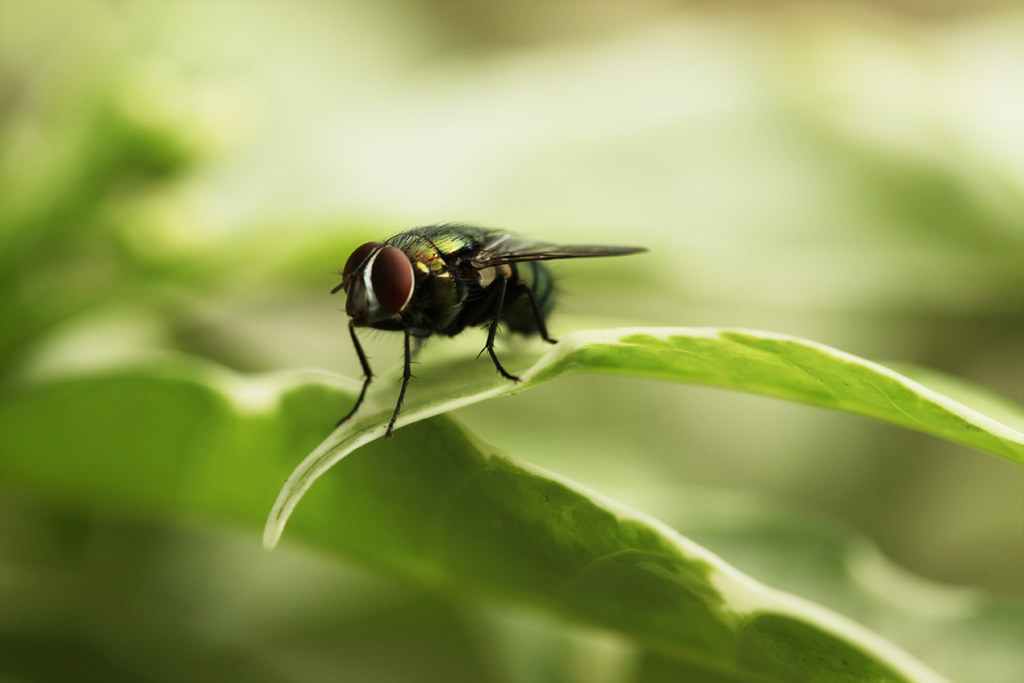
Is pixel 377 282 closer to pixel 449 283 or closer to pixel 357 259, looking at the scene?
pixel 357 259

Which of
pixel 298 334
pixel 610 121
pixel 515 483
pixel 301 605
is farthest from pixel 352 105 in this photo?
pixel 515 483

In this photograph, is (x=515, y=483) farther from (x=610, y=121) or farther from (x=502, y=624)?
(x=610, y=121)

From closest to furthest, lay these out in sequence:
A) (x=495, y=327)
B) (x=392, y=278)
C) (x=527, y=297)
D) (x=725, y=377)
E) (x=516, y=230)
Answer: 1. (x=725, y=377)
2. (x=392, y=278)
3. (x=495, y=327)
4. (x=527, y=297)
5. (x=516, y=230)

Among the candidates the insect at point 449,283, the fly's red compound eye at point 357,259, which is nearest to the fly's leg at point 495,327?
the insect at point 449,283

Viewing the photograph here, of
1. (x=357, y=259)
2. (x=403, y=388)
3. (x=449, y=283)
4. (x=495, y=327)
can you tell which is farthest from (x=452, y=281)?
(x=403, y=388)

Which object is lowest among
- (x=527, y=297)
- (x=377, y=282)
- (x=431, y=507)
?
(x=431, y=507)

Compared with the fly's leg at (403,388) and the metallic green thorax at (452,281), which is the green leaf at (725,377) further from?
the metallic green thorax at (452,281)

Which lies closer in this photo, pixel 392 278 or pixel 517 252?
pixel 392 278
